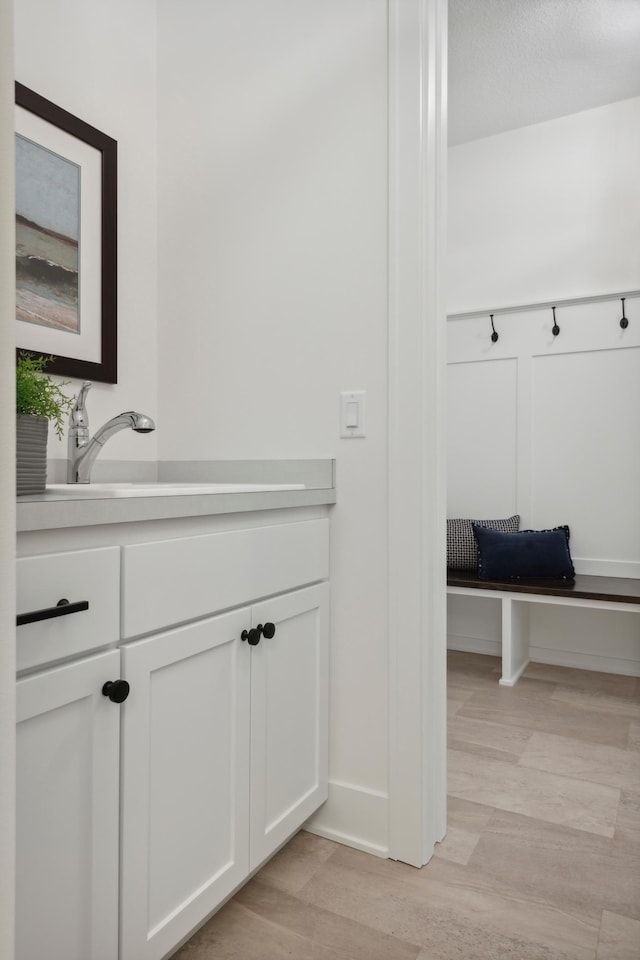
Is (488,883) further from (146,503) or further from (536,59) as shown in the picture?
(536,59)

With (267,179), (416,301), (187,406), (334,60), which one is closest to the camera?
(416,301)

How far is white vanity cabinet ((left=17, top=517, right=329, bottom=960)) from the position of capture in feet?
2.87

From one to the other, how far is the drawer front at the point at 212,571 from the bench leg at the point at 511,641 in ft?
4.97

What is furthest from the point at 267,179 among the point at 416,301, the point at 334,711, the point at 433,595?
the point at 334,711

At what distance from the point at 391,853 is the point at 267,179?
1.75 metres

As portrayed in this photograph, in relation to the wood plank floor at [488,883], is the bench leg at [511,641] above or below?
above

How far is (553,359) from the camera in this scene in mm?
3043

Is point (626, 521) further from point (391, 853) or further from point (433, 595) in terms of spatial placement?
point (391, 853)

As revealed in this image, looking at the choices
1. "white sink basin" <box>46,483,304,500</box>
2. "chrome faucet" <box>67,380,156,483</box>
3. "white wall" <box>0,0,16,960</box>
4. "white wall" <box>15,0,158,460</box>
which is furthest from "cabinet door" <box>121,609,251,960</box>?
"white wall" <box>15,0,158,460</box>

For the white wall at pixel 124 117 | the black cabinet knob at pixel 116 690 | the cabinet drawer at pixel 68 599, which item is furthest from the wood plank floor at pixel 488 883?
the white wall at pixel 124 117

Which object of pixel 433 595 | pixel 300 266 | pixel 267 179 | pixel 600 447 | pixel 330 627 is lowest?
pixel 330 627

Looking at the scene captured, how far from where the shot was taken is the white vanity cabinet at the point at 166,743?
87 centimetres

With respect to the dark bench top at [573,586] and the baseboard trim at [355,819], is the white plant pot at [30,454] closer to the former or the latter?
the baseboard trim at [355,819]

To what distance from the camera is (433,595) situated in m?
1.50
